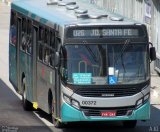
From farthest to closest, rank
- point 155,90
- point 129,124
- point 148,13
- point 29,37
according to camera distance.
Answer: point 148,13
point 155,90
point 29,37
point 129,124

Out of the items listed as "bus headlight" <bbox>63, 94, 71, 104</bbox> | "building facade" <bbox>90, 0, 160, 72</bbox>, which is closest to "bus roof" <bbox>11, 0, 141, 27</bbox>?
"bus headlight" <bbox>63, 94, 71, 104</bbox>

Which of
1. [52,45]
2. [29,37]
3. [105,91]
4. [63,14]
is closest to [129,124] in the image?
[105,91]

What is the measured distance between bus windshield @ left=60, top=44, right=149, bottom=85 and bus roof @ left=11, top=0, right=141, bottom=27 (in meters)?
0.60

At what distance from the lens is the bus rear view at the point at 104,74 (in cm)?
1816

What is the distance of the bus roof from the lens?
18.7 metres

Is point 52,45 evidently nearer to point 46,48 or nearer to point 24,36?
point 46,48

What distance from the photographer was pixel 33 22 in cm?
2156

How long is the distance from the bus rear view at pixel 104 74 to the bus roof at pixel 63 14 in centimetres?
30

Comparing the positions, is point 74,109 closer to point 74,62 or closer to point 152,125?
point 74,62

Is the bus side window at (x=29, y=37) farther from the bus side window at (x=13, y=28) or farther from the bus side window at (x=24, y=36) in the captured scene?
the bus side window at (x=13, y=28)

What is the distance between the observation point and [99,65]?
18.3 m

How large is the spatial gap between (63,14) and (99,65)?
98.0 inches

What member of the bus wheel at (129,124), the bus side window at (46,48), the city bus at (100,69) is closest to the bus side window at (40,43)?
the bus side window at (46,48)

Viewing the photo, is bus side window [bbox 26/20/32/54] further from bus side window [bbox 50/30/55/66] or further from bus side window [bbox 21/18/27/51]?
bus side window [bbox 50/30/55/66]
